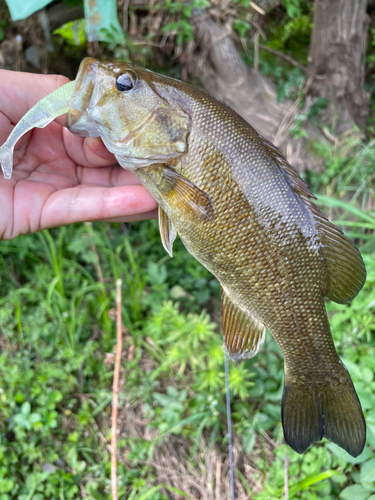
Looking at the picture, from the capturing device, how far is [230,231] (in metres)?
1.34

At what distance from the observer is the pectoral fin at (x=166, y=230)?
5.06ft

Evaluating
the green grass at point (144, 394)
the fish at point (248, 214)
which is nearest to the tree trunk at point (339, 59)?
the green grass at point (144, 394)

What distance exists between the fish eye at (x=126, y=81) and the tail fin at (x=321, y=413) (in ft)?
4.72

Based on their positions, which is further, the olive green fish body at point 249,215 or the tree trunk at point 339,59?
the tree trunk at point 339,59

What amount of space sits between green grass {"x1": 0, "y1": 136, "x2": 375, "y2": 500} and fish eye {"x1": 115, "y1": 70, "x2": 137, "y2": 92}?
136cm

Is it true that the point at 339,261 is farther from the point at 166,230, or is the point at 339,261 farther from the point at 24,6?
the point at 24,6

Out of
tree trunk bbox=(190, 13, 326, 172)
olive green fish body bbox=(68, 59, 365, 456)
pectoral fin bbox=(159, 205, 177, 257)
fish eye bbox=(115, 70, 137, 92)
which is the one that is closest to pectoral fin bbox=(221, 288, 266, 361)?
olive green fish body bbox=(68, 59, 365, 456)

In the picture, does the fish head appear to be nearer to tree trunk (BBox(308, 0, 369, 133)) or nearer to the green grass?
the green grass

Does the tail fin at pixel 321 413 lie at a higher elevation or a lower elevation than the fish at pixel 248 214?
lower

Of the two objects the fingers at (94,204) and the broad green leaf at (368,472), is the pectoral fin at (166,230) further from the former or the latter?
the broad green leaf at (368,472)

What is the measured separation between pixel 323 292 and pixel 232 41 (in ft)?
8.78

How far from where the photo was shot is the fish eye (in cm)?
133

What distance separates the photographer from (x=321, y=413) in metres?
1.43

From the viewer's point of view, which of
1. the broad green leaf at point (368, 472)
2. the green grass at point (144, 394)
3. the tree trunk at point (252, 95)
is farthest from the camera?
the tree trunk at point (252, 95)
